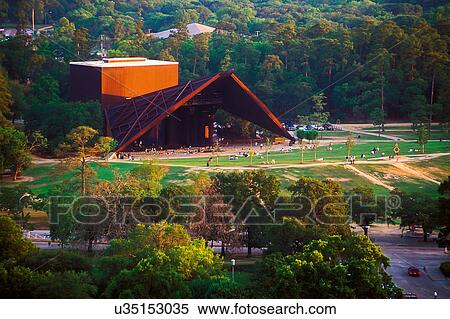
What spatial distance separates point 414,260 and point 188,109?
18.1 metres

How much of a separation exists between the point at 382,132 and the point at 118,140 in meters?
11.9

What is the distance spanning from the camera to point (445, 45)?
49406 millimetres

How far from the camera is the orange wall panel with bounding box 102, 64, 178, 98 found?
136ft

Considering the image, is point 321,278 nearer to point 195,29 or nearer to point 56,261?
point 56,261

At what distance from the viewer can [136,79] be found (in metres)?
42.3

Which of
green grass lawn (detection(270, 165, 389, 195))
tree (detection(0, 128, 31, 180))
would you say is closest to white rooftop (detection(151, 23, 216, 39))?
green grass lawn (detection(270, 165, 389, 195))

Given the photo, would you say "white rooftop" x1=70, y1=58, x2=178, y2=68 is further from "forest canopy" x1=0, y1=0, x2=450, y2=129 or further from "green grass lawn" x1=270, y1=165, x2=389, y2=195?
"green grass lawn" x1=270, y1=165, x2=389, y2=195

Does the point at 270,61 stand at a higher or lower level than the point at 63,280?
higher

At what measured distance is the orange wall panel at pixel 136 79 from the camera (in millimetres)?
41562

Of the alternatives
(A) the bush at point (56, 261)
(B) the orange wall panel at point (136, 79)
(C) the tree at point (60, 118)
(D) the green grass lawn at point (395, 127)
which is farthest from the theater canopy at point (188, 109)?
(A) the bush at point (56, 261)

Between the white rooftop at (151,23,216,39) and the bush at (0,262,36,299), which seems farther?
the white rooftop at (151,23,216,39)

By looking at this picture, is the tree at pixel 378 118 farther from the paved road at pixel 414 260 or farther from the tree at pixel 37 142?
the paved road at pixel 414 260
